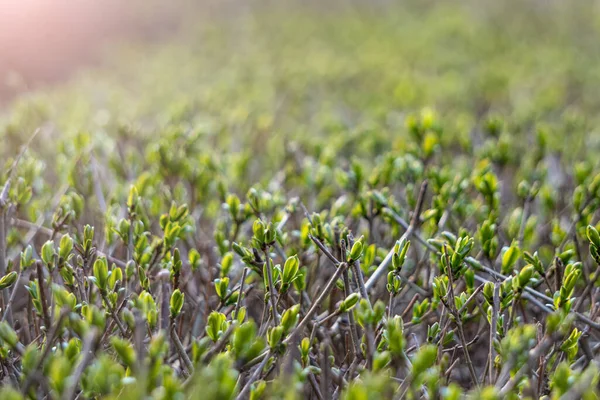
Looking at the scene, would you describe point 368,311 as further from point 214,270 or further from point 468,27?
point 468,27

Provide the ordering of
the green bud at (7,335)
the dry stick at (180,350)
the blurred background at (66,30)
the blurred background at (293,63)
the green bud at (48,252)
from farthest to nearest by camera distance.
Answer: the blurred background at (66,30)
the blurred background at (293,63)
the green bud at (48,252)
the dry stick at (180,350)
the green bud at (7,335)

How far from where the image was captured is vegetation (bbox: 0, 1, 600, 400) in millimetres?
1291

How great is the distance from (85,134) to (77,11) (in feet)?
25.2

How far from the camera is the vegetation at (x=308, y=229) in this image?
1291 millimetres

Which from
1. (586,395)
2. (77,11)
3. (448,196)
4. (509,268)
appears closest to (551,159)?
(448,196)

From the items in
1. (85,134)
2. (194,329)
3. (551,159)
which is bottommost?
(551,159)

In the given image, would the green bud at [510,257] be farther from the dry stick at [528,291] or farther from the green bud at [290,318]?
the green bud at [290,318]

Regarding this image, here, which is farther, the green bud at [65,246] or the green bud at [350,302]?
the green bud at [65,246]

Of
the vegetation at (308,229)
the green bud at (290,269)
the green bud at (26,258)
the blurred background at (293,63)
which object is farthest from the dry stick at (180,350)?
the blurred background at (293,63)

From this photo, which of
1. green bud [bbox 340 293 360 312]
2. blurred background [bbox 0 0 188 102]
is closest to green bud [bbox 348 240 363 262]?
green bud [bbox 340 293 360 312]

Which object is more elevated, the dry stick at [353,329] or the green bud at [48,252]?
the green bud at [48,252]

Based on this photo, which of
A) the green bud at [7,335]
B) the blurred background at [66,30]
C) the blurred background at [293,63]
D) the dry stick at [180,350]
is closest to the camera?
the green bud at [7,335]

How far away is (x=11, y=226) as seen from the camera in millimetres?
2121

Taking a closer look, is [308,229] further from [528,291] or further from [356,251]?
[528,291]
